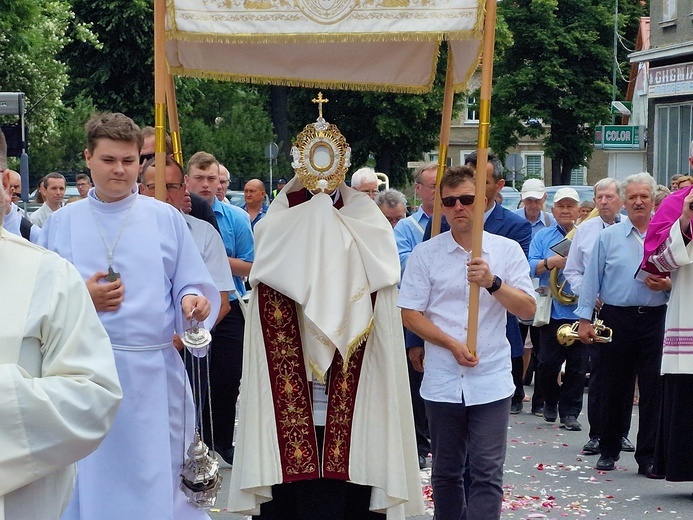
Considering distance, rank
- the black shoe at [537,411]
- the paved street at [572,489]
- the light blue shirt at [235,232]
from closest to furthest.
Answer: the paved street at [572,489]
the light blue shirt at [235,232]
the black shoe at [537,411]

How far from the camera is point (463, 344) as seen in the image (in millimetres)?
6656

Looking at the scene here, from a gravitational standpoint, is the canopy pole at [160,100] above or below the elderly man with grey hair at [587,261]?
above

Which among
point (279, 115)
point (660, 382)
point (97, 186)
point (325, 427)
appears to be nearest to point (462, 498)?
point (325, 427)

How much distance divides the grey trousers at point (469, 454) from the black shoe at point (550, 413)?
559cm

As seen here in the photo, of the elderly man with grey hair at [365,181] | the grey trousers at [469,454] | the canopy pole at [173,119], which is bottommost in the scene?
the grey trousers at [469,454]

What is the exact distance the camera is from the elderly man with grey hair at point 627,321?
967cm

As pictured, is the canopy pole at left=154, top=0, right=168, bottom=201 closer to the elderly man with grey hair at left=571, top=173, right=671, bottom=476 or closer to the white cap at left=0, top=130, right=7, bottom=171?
the white cap at left=0, top=130, right=7, bottom=171

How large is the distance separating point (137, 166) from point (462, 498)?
7.59ft

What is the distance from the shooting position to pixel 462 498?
681cm

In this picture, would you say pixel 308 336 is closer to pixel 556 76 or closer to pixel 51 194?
pixel 51 194

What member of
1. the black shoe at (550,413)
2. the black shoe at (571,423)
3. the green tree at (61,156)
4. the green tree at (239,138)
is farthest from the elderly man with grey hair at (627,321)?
the green tree at (61,156)

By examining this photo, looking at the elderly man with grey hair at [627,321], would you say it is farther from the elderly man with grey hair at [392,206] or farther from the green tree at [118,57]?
the green tree at [118,57]

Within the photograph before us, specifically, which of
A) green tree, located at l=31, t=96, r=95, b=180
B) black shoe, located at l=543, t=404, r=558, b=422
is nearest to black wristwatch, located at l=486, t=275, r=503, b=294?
black shoe, located at l=543, t=404, r=558, b=422

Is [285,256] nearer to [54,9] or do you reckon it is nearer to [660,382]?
[660,382]
